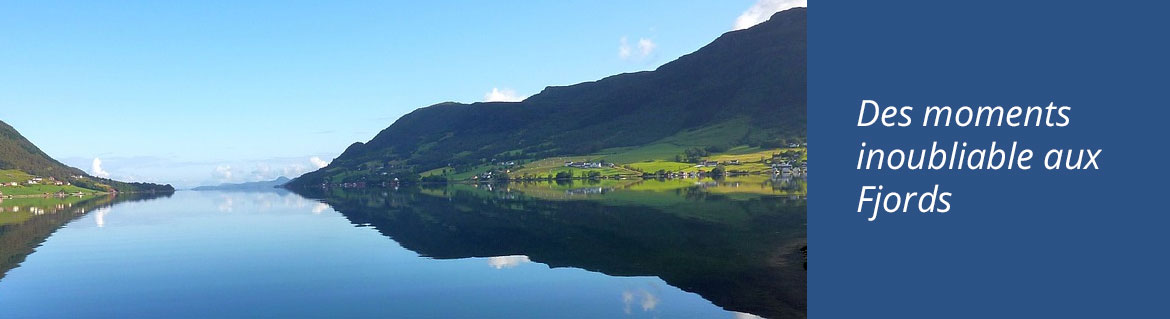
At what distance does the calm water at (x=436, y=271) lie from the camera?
2778cm

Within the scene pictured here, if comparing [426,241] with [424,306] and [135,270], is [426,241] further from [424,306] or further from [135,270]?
[424,306]

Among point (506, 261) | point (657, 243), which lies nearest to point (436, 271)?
point (506, 261)

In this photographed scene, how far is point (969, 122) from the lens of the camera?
1966 cm

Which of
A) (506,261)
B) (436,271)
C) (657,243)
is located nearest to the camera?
(436,271)

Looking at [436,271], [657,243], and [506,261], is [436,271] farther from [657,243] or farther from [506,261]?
[657,243]

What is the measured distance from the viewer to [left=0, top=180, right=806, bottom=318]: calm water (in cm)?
2778

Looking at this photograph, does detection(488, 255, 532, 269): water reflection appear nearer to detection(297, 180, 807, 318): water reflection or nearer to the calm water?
detection(297, 180, 807, 318): water reflection

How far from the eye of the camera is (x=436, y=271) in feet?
123

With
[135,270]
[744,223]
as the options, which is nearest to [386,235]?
[135,270]

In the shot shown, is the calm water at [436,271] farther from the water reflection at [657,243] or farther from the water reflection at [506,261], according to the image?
the water reflection at [506,261]

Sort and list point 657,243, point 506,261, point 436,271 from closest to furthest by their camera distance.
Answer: point 436,271 < point 506,261 < point 657,243

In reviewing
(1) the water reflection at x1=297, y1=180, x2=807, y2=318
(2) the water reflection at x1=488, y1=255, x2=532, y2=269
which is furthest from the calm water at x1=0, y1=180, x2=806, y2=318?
(2) the water reflection at x1=488, y1=255, x2=532, y2=269

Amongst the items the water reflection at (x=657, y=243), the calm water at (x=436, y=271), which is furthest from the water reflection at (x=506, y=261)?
the calm water at (x=436, y=271)

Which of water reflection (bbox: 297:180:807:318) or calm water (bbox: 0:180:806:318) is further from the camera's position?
water reflection (bbox: 297:180:807:318)
